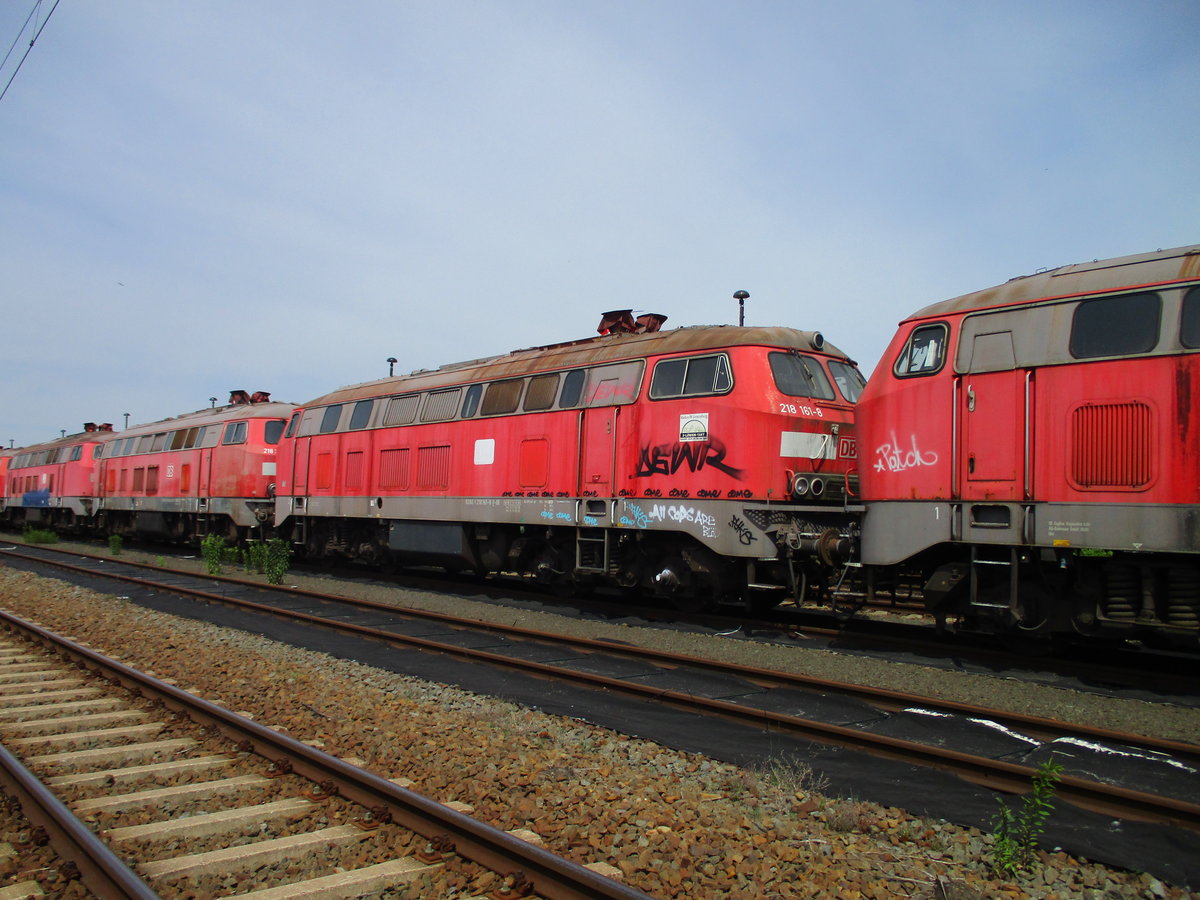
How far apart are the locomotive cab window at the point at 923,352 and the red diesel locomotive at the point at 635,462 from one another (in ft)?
6.30

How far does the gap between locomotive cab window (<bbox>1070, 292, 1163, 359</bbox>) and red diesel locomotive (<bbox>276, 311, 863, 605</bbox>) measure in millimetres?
3456

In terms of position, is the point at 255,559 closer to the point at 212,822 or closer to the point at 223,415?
the point at 223,415

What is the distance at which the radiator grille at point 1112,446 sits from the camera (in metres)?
7.39

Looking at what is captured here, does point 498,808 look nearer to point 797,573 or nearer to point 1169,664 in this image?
point 797,573

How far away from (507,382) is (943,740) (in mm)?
9752

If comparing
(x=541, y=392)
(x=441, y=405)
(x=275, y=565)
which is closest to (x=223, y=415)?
(x=275, y=565)

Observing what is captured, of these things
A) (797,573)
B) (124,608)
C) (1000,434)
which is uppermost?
(1000,434)

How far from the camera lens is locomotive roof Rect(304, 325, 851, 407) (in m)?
11.3

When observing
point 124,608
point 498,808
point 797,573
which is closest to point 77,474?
point 124,608

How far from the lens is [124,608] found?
13117 mm

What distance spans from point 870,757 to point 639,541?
6.52 metres

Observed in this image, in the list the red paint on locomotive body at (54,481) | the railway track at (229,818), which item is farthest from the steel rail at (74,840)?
the red paint on locomotive body at (54,481)

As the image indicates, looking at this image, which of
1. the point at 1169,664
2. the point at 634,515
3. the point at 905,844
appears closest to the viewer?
the point at 905,844

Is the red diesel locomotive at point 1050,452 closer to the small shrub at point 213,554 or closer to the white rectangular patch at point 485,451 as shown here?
the white rectangular patch at point 485,451
